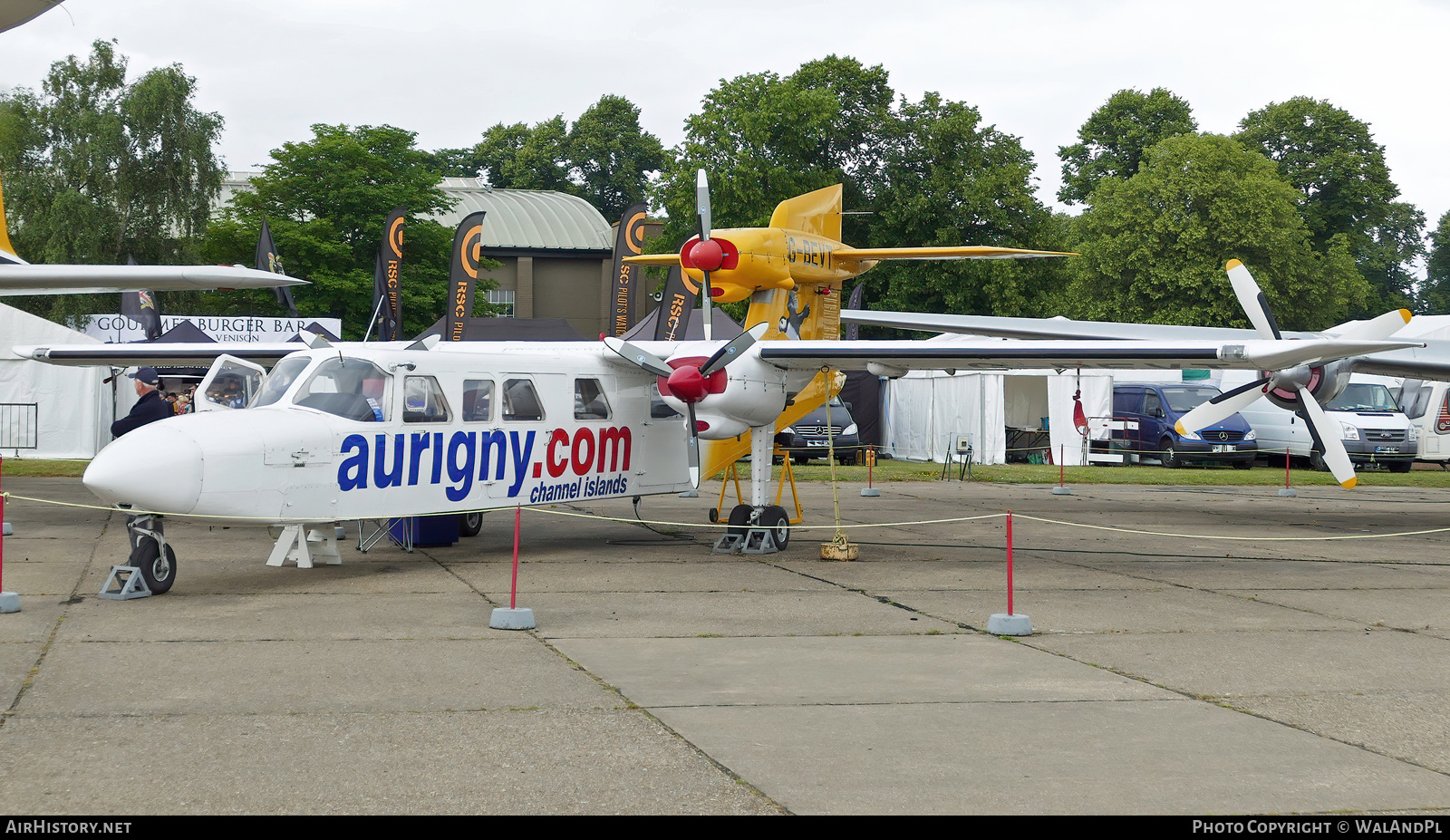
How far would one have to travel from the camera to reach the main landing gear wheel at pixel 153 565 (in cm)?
995

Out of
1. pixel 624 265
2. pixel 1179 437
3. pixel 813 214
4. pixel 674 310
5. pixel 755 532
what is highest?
pixel 624 265

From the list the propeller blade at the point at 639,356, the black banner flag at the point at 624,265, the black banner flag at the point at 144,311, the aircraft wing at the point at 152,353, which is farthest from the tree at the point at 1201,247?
the aircraft wing at the point at 152,353

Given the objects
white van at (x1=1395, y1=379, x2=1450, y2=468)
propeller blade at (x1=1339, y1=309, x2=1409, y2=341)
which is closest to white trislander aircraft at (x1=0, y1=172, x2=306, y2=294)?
propeller blade at (x1=1339, y1=309, x2=1409, y2=341)

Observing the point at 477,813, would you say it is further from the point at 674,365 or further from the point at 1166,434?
the point at 1166,434

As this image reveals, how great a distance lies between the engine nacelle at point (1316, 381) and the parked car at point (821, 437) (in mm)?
13180

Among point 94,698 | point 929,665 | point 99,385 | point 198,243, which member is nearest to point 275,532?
point 94,698

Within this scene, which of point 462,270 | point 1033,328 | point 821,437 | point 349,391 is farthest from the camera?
point 821,437

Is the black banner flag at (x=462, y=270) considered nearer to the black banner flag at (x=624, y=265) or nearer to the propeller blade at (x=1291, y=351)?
the black banner flag at (x=624, y=265)

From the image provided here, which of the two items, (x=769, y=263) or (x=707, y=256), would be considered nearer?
(x=707, y=256)

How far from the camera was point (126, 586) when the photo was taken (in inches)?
386

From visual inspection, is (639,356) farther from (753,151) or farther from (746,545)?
(753,151)

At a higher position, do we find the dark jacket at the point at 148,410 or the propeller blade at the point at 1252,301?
the propeller blade at the point at 1252,301

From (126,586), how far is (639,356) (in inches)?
231

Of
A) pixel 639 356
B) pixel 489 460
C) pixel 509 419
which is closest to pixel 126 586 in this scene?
pixel 489 460
